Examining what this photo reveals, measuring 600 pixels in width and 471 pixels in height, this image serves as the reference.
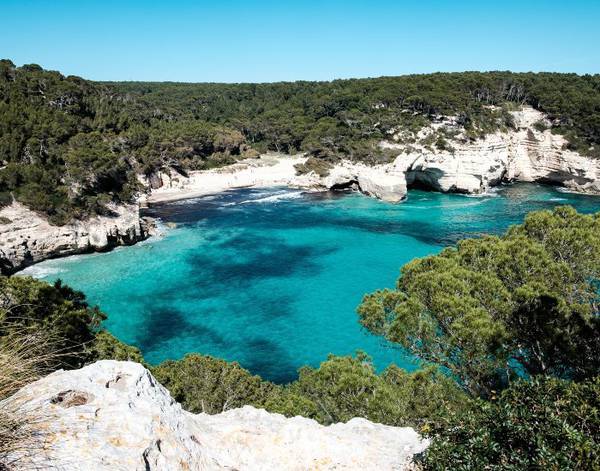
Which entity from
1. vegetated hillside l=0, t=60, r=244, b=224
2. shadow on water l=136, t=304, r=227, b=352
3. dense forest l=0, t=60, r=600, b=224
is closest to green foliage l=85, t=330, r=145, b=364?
shadow on water l=136, t=304, r=227, b=352

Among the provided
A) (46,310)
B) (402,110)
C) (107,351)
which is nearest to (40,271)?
(46,310)

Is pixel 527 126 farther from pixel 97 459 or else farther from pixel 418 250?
pixel 97 459

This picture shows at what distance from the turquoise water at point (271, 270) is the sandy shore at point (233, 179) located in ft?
19.8

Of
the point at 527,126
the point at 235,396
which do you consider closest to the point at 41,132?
the point at 235,396

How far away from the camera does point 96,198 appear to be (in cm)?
3800

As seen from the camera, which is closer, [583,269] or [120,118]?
[583,269]

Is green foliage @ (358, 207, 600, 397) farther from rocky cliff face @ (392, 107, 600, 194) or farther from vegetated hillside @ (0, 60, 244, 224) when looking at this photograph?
rocky cliff face @ (392, 107, 600, 194)

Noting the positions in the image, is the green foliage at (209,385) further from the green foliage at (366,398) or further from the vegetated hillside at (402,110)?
the vegetated hillside at (402,110)

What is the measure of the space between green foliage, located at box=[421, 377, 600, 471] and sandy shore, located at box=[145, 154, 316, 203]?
2166 inches

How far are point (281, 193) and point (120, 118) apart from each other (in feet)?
79.8

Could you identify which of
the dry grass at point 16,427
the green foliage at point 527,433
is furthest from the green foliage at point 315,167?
the dry grass at point 16,427

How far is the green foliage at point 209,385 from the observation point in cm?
1234

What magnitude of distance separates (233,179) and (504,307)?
58.3 m

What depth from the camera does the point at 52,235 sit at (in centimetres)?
3488
